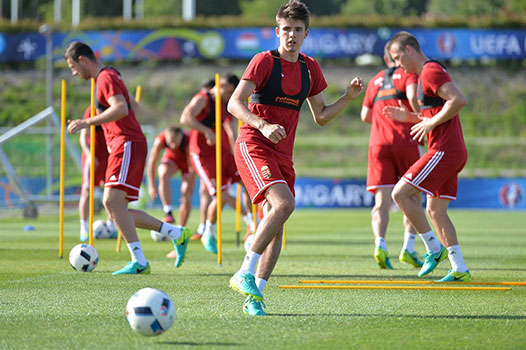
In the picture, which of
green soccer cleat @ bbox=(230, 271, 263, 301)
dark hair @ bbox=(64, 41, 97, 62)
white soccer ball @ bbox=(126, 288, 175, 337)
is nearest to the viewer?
white soccer ball @ bbox=(126, 288, 175, 337)

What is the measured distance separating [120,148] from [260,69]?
2620mm

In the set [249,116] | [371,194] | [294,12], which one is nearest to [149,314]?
[249,116]

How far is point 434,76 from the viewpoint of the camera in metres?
7.00

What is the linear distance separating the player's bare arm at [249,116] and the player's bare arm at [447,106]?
6.57ft

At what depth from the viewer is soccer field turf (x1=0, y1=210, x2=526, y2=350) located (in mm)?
4621

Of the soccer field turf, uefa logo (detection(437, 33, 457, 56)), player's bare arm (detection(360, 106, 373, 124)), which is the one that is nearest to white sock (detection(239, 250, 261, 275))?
the soccer field turf

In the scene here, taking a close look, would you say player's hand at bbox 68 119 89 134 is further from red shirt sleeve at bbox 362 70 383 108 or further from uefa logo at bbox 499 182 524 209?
uefa logo at bbox 499 182 524 209

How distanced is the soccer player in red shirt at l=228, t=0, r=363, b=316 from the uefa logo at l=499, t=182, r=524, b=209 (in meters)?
21.5

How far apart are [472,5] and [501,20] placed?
22.6m

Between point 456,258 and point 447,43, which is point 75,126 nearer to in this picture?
point 456,258

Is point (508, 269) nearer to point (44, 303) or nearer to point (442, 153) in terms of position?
point (442, 153)

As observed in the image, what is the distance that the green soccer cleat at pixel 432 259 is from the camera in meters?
7.56

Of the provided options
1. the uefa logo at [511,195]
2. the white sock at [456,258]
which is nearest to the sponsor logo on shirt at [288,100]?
the white sock at [456,258]

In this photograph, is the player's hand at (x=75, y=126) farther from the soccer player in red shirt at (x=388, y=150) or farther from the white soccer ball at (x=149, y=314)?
the white soccer ball at (x=149, y=314)
